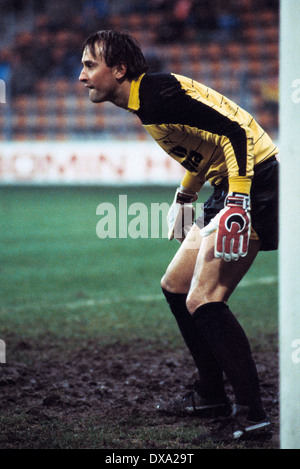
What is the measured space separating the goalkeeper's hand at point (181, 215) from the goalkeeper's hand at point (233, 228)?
0.76m

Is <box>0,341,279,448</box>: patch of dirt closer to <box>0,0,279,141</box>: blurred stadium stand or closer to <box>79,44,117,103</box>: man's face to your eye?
<box>79,44,117,103</box>: man's face

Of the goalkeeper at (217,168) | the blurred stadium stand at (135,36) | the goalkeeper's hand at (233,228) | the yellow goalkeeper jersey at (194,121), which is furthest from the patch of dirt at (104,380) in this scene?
the blurred stadium stand at (135,36)

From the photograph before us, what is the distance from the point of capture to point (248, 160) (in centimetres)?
289

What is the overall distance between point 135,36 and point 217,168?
15533mm

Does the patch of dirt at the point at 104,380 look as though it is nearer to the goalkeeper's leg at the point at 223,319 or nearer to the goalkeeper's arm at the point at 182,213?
the goalkeeper's leg at the point at 223,319

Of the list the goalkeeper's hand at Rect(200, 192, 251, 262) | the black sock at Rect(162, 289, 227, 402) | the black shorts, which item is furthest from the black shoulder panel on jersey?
the black sock at Rect(162, 289, 227, 402)

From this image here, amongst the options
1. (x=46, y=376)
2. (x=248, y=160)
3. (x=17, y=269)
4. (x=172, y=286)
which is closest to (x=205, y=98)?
(x=248, y=160)

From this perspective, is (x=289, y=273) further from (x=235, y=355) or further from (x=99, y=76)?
(x=99, y=76)

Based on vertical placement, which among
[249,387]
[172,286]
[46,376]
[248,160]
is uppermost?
[248,160]

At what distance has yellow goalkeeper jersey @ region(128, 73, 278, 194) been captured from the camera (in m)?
2.89

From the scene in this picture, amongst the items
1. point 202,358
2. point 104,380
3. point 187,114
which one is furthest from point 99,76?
point 104,380

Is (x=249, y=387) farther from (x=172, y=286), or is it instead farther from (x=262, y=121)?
(x=262, y=121)

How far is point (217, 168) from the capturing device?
3.15 m
